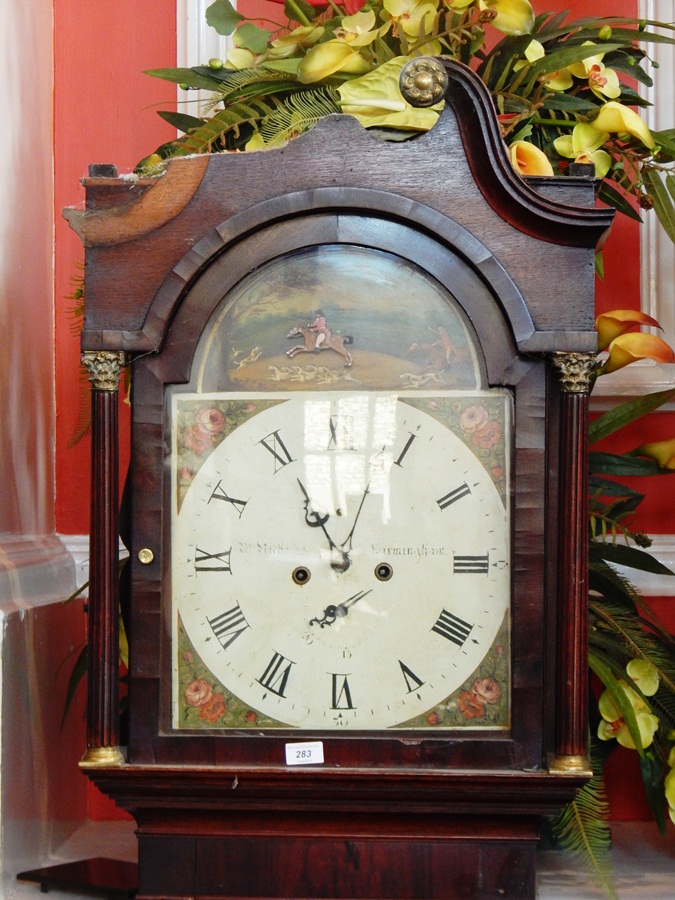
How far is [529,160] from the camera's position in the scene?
1.21 m

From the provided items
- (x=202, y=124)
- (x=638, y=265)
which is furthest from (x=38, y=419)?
(x=638, y=265)

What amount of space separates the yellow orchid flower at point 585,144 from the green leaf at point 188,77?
17.7 inches

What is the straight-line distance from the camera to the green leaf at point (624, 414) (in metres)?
1.39

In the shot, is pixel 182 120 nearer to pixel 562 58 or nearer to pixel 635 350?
pixel 562 58

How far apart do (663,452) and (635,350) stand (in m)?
0.18

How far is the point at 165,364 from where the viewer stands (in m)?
1.10

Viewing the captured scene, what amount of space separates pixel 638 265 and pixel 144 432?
35.0 inches

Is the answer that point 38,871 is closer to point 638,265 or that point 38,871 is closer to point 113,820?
point 113,820

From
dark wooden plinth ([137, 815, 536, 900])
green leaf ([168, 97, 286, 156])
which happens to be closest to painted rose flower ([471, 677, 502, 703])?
dark wooden plinth ([137, 815, 536, 900])

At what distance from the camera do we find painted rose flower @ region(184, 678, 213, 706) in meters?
1.08

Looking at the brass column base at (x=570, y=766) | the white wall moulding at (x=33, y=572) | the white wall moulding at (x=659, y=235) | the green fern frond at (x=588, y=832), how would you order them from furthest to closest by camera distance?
the white wall moulding at (x=659, y=235), the white wall moulding at (x=33, y=572), the green fern frond at (x=588, y=832), the brass column base at (x=570, y=766)

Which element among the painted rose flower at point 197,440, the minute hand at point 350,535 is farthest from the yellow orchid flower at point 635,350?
the painted rose flower at point 197,440

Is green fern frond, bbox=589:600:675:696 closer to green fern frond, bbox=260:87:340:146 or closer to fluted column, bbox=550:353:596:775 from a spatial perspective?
fluted column, bbox=550:353:596:775

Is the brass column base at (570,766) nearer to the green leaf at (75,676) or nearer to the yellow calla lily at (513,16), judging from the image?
the green leaf at (75,676)
